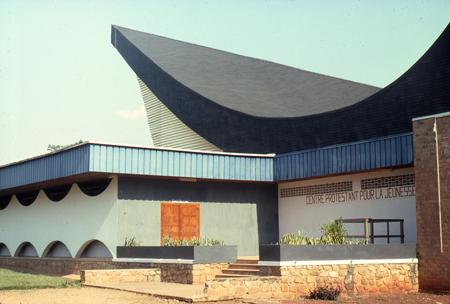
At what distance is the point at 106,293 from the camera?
13969mm

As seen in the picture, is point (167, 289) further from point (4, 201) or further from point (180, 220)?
point (4, 201)

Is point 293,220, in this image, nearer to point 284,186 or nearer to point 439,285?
point 284,186

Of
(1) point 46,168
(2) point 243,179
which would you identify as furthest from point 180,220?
(1) point 46,168

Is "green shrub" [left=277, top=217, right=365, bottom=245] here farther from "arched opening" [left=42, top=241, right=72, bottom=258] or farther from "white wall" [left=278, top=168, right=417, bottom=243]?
"arched opening" [left=42, top=241, right=72, bottom=258]

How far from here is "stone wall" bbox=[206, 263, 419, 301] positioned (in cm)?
1279

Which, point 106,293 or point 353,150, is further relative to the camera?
point 353,150

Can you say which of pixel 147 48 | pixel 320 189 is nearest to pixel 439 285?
pixel 320 189

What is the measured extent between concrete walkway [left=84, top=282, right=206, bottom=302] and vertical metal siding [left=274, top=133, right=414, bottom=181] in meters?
6.43

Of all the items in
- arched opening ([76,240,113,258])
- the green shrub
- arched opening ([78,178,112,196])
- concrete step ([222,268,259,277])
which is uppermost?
arched opening ([78,178,112,196])

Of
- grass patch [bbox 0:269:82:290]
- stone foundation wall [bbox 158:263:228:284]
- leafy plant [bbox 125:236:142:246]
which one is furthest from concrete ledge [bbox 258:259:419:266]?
leafy plant [bbox 125:236:142:246]

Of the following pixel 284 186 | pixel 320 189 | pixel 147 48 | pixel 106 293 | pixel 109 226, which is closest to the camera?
pixel 106 293

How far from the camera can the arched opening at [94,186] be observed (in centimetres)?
1948

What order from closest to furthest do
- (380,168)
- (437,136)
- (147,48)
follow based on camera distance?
(437,136) < (380,168) < (147,48)

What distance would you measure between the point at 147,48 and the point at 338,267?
23004mm
